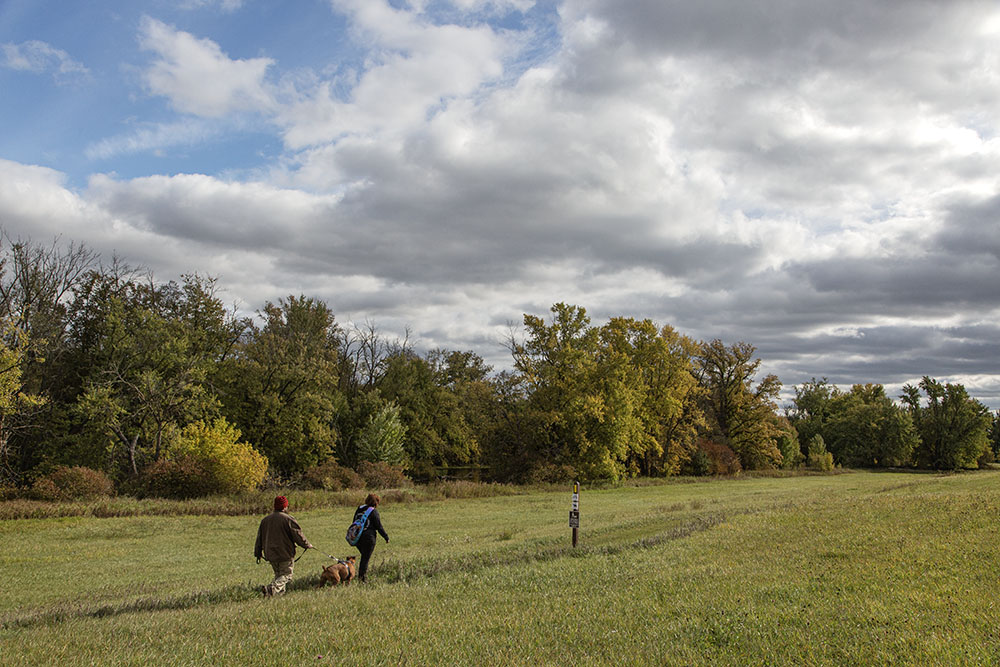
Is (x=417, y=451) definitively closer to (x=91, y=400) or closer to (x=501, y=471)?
(x=501, y=471)

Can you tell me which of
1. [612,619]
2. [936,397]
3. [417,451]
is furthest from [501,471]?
[936,397]

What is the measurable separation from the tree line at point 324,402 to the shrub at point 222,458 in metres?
0.13

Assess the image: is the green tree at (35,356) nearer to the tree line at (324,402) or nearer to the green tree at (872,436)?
the tree line at (324,402)

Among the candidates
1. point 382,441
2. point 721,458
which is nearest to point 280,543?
point 382,441

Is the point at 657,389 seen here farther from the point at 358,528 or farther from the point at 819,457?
the point at 358,528

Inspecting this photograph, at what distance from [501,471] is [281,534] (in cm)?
4426

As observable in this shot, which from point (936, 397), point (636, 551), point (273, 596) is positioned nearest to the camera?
point (273, 596)

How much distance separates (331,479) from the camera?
4638 cm

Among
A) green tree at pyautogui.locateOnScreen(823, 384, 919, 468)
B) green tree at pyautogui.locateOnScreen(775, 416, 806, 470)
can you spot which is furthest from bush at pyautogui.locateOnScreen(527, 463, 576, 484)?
green tree at pyautogui.locateOnScreen(823, 384, 919, 468)

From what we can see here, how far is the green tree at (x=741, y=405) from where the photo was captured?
241 feet

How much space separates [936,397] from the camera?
8288 cm

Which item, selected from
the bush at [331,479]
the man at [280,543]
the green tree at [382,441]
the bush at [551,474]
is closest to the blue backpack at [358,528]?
the man at [280,543]

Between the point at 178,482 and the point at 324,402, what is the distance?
1829cm

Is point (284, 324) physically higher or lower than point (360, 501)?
higher
